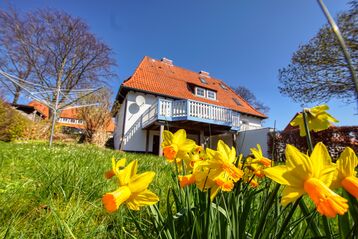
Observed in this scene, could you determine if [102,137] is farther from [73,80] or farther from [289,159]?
[289,159]

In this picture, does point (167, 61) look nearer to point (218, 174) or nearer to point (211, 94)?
point (211, 94)

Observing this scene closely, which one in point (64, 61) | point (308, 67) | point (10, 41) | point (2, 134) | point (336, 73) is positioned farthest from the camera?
point (64, 61)

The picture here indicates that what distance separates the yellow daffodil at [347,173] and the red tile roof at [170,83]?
1162 cm

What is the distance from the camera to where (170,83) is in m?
14.4

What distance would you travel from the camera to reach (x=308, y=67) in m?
8.68

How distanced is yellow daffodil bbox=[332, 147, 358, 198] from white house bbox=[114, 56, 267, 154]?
8.80m

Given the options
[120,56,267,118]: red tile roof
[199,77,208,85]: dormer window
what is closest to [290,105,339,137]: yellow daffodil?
[120,56,267,118]: red tile roof

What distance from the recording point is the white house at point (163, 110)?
35.4ft

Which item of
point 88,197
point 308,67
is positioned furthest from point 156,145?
point 88,197

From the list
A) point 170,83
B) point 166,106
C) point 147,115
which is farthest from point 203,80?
point 166,106

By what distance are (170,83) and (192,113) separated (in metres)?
4.52

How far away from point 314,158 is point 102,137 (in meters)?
12.5

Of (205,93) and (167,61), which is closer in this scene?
(205,93)

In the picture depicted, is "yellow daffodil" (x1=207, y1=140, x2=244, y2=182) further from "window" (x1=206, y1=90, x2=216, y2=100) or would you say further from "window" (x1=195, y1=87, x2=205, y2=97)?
"window" (x1=206, y1=90, x2=216, y2=100)
